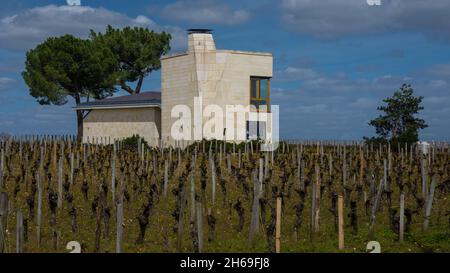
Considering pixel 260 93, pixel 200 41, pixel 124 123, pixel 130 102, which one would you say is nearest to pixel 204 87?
pixel 200 41

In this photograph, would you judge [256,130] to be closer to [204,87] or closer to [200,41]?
[204,87]

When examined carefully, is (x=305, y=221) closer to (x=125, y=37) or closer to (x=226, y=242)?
(x=226, y=242)

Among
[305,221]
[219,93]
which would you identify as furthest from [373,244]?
[219,93]

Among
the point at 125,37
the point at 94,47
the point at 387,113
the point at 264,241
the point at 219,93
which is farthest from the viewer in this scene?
the point at 125,37

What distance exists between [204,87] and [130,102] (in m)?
7.12

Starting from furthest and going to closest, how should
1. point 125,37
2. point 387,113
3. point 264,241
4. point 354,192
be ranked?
point 125,37
point 387,113
point 354,192
point 264,241

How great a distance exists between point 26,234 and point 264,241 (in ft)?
16.7

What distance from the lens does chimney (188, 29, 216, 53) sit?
4119cm

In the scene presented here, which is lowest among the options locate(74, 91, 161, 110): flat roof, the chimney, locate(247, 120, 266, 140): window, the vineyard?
the vineyard

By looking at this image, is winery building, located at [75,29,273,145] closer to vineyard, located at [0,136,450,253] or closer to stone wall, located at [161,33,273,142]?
stone wall, located at [161,33,273,142]

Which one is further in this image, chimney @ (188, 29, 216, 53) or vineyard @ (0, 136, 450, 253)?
chimney @ (188, 29, 216, 53)

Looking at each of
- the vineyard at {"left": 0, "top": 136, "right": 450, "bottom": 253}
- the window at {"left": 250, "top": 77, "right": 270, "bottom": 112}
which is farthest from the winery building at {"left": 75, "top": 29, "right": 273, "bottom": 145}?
the vineyard at {"left": 0, "top": 136, "right": 450, "bottom": 253}

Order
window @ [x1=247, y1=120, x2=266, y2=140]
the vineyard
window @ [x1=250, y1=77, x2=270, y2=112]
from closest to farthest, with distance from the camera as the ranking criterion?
the vineyard, window @ [x1=247, y1=120, x2=266, y2=140], window @ [x1=250, y1=77, x2=270, y2=112]
